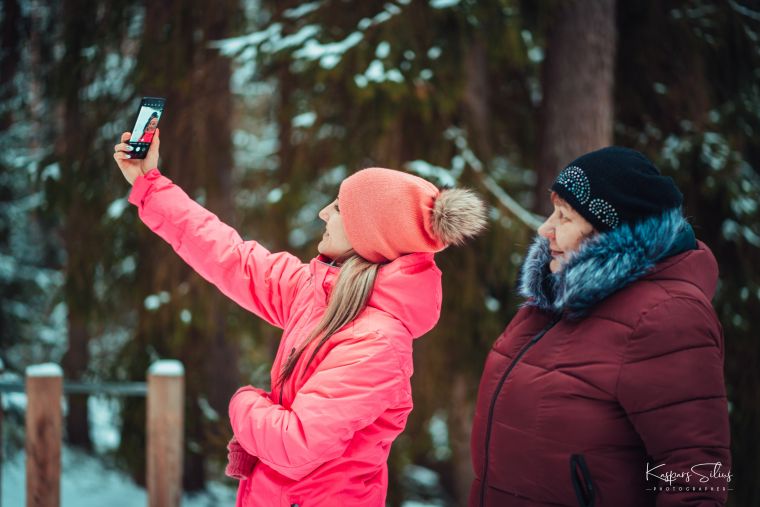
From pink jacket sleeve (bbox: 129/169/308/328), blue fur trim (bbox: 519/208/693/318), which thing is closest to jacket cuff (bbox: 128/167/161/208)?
pink jacket sleeve (bbox: 129/169/308/328)

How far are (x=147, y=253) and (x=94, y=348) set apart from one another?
27.6 feet

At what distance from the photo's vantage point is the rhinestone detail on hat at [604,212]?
174 centimetres

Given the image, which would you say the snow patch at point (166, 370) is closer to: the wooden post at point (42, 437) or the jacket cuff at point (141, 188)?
the wooden post at point (42, 437)

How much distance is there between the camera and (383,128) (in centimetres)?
445

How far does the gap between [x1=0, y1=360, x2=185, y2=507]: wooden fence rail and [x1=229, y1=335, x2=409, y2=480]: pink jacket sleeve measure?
1842 mm

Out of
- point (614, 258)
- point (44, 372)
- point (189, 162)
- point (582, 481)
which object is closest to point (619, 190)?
point (614, 258)

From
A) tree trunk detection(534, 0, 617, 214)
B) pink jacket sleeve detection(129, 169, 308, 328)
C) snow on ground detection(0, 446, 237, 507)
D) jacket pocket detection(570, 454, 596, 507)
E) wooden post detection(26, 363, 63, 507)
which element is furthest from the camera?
snow on ground detection(0, 446, 237, 507)

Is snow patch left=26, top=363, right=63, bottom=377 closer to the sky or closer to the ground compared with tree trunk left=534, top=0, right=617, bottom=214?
closer to the ground

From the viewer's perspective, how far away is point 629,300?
1.68 meters

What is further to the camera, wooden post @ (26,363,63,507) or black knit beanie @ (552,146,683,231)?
wooden post @ (26,363,63,507)

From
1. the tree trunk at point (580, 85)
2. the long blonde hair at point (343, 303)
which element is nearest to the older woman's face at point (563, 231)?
the long blonde hair at point (343, 303)

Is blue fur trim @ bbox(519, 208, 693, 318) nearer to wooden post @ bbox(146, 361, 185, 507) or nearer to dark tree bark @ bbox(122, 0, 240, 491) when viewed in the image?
wooden post @ bbox(146, 361, 185, 507)

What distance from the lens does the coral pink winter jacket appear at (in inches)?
70.6

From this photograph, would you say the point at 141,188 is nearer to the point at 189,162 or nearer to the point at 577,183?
the point at 577,183
